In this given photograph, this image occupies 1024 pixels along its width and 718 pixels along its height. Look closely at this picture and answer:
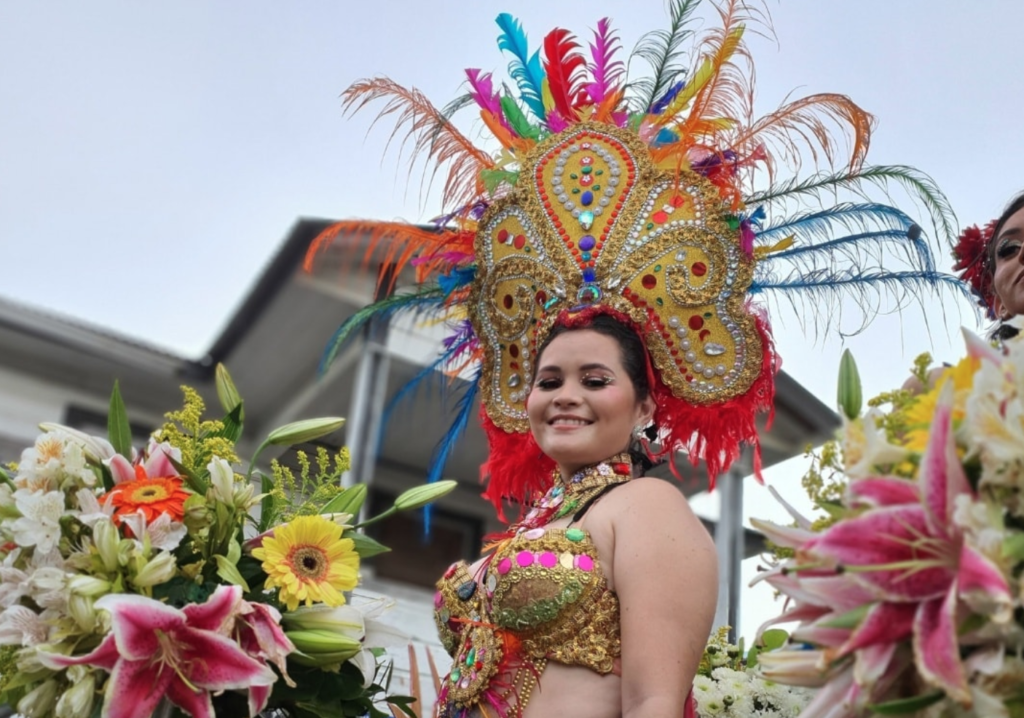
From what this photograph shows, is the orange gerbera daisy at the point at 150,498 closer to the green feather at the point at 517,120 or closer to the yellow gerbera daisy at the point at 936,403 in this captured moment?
the yellow gerbera daisy at the point at 936,403

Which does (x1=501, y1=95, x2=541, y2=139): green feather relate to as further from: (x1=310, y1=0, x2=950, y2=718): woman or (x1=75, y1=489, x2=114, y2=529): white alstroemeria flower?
(x1=75, y1=489, x2=114, y2=529): white alstroemeria flower

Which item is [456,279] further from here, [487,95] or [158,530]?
[158,530]

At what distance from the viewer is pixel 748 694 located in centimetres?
264

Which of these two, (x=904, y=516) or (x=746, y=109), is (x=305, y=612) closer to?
(x=904, y=516)

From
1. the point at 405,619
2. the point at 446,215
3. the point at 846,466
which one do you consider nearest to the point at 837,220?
the point at 446,215

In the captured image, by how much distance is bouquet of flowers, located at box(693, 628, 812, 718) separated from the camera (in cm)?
260

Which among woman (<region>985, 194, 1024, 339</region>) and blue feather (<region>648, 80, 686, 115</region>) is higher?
blue feather (<region>648, 80, 686, 115</region>)

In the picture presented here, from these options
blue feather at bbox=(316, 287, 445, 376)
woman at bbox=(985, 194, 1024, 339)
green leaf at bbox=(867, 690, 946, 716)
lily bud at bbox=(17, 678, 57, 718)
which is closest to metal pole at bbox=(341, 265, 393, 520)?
blue feather at bbox=(316, 287, 445, 376)

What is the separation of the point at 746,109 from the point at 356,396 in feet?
20.6

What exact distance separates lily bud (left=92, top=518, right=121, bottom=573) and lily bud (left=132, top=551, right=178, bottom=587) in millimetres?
57

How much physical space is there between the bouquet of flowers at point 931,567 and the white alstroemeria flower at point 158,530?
1.16 m

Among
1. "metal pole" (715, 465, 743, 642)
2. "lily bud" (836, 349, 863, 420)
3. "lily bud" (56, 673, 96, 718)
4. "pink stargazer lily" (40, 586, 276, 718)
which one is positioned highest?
"lily bud" (836, 349, 863, 420)

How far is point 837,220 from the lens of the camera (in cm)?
318

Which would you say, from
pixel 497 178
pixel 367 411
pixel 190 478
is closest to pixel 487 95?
pixel 497 178
